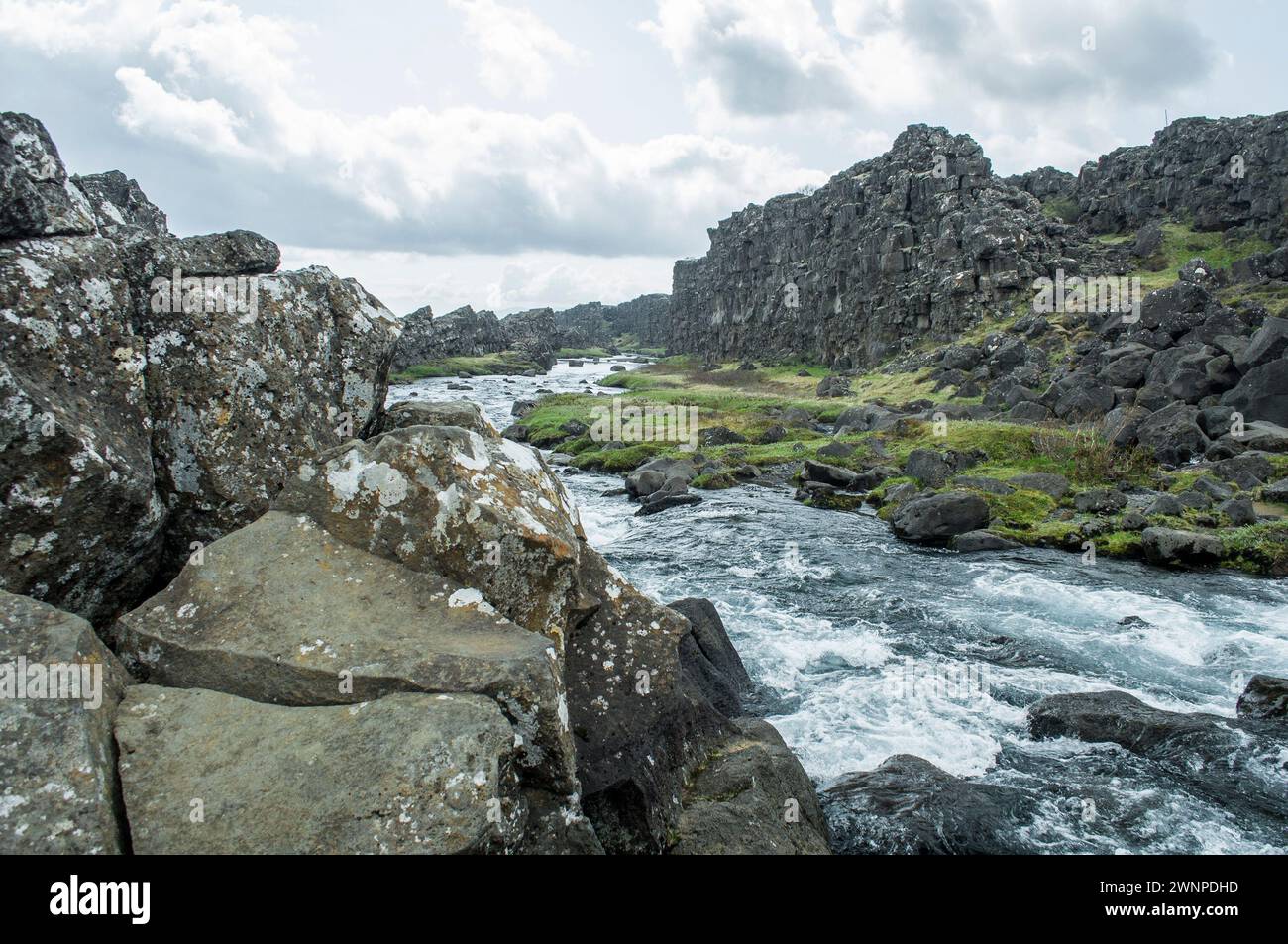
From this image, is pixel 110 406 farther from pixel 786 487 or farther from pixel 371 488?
pixel 786 487

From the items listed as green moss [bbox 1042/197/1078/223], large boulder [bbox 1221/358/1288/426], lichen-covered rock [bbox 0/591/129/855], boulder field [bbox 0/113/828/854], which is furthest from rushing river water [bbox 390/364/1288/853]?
green moss [bbox 1042/197/1078/223]

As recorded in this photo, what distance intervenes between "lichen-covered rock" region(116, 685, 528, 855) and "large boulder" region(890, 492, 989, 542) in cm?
2725

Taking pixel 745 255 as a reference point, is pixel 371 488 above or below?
below

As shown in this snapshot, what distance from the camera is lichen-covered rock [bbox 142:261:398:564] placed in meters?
9.74

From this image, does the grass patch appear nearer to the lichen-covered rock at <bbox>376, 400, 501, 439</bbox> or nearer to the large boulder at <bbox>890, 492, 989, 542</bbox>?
the large boulder at <bbox>890, 492, 989, 542</bbox>

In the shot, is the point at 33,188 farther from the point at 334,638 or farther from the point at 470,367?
the point at 470,367

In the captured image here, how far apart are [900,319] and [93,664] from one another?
348 ft

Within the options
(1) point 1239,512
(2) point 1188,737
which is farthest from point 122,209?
(1) point 1239,512

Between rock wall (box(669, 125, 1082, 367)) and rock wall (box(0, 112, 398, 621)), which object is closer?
rock wall (box(0, 112, 398, 621))

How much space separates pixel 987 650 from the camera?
774 inches

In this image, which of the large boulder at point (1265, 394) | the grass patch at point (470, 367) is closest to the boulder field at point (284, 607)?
the large boulder at point (1265, 394)

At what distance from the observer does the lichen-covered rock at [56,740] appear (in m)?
5.08
